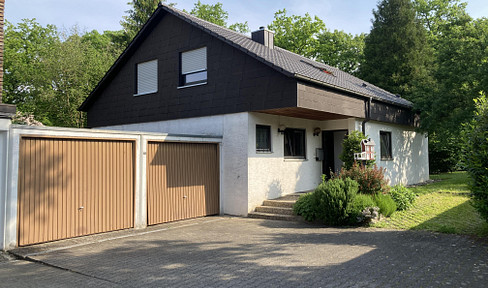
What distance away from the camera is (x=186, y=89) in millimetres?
12734

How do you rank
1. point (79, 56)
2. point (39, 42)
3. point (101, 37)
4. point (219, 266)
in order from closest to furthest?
point (219, 266) < point (79, 56) < point (39, 42) < point (101, 37)

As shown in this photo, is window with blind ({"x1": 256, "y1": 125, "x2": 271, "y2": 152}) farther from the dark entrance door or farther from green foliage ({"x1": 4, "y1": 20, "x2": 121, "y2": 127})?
green foliage ({"x1": 4, "y1": 20, "x2": 121, "y2": 127})

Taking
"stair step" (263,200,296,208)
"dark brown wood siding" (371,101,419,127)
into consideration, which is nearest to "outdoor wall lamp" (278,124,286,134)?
"stair step" (263,200,296,208)

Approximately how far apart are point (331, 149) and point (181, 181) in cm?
699

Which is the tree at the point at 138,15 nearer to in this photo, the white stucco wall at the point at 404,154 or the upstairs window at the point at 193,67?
the upstairs window at the point at 193,67

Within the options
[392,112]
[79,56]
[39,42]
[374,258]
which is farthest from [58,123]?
[374,258]

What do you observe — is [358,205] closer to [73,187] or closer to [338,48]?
[73,187]

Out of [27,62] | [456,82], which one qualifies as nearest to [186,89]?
[456,82]

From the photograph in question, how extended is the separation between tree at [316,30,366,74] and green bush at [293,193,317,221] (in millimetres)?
27838

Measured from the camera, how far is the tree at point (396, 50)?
93.2 ft

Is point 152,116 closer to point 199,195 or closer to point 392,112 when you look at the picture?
point 199,195

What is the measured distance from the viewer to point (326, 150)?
47.9ft

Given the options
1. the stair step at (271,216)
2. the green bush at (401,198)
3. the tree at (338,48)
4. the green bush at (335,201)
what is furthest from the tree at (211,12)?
the green bush at (335,201)

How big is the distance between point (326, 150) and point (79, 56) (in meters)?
14.7
